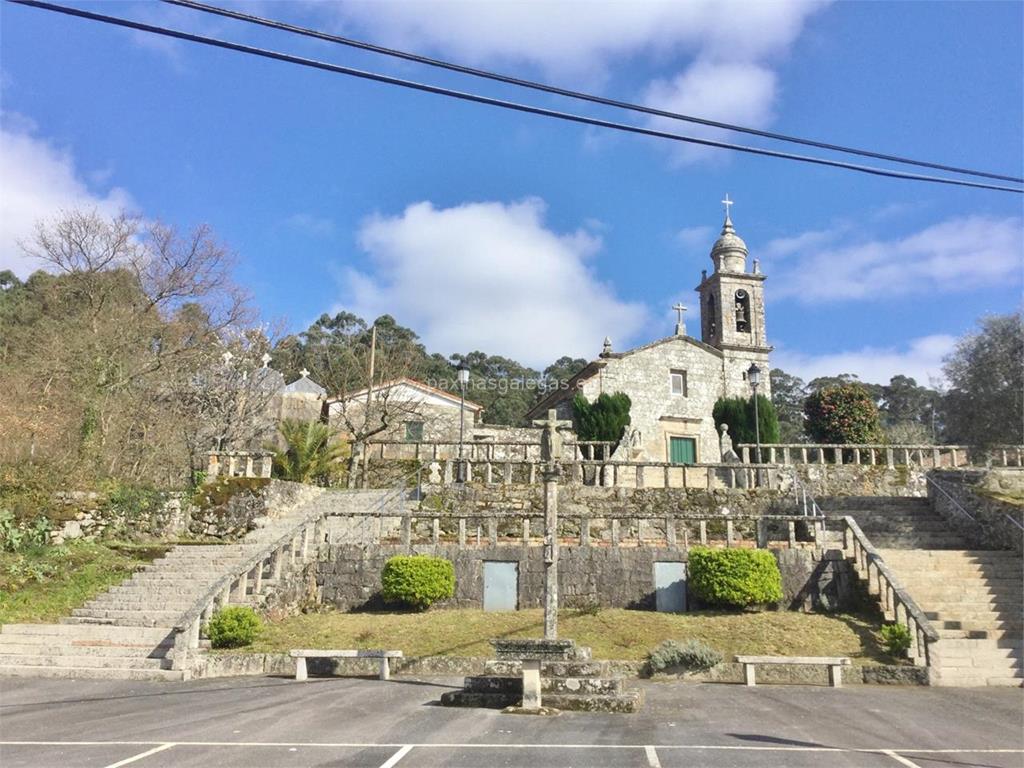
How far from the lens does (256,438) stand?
111 ft

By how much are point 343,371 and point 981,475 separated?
29.1 metres

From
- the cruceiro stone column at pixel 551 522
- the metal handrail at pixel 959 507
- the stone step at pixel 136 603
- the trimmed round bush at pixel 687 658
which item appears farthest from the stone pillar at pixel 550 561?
the metal handrail at pixel 959 507

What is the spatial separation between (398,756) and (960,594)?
1342 cm

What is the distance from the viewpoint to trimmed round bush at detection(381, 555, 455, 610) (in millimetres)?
16000

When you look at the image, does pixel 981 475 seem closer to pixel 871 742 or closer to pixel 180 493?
pixel 871 742

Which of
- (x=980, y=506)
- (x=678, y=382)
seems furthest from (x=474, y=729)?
(x=678, y=382)

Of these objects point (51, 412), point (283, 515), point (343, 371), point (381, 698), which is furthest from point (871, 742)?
point (343, 371)

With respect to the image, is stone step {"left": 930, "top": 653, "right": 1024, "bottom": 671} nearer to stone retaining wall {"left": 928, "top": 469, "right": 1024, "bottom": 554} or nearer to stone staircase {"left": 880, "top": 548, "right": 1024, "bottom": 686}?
stone staircase {"left": 880, "top": 548, "right": 1024, "bottom": 686}

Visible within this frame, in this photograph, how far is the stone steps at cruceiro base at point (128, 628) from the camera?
12.1m

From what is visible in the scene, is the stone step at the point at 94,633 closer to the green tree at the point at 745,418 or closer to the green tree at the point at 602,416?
the green tree at the point at 602,416

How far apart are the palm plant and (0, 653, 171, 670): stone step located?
1335 centimetres

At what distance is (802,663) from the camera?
1170 cm

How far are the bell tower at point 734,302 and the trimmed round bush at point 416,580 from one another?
2673 cm

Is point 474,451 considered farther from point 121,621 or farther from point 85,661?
point 85,661
